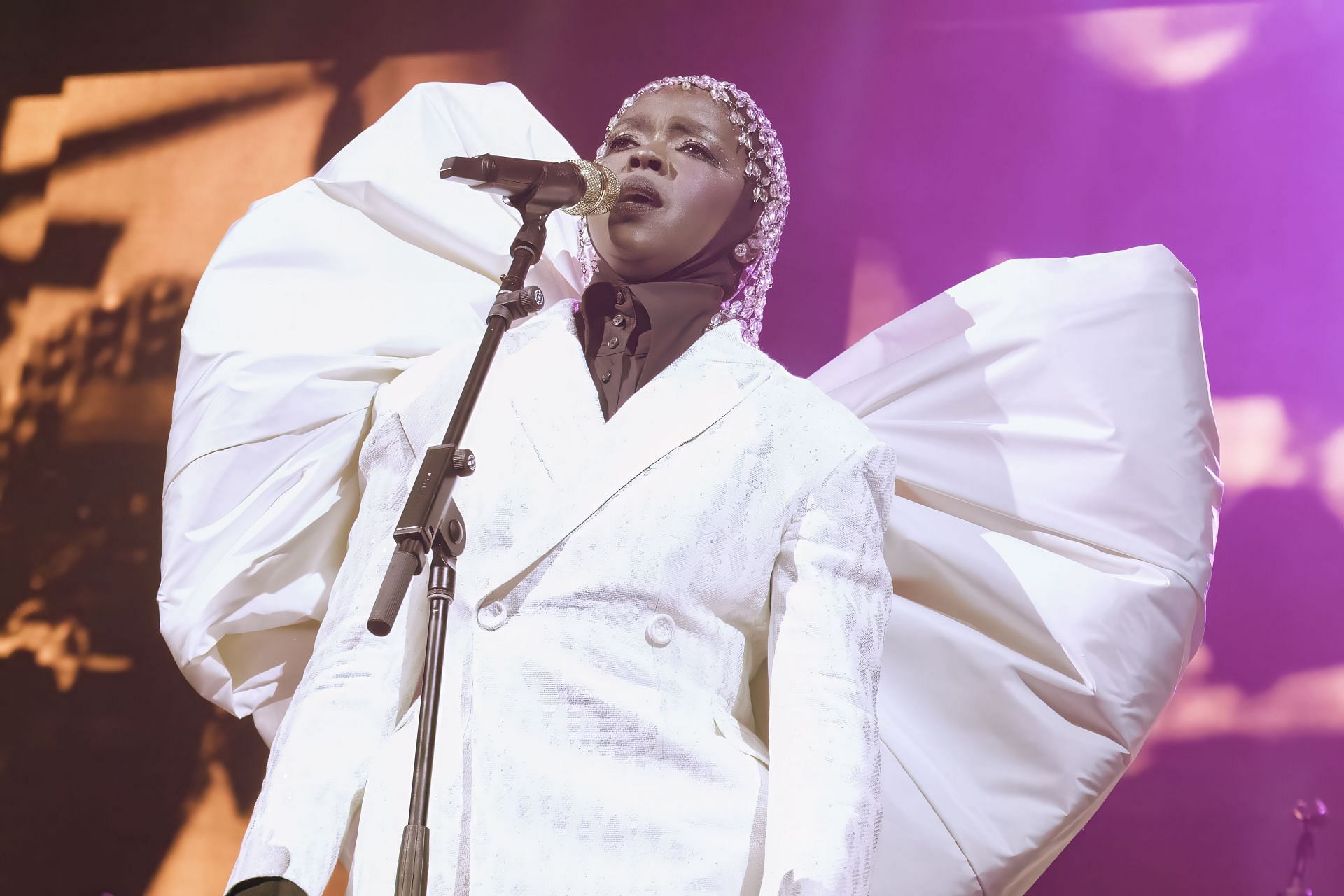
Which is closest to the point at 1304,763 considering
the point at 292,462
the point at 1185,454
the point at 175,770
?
the point at 1185,454

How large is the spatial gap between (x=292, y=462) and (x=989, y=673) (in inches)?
39.6

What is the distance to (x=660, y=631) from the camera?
1267 millimetres

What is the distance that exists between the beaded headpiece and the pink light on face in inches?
32.8

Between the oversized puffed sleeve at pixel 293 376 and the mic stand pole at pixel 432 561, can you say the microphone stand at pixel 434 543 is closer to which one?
the mic stand pole at pixel 432 561

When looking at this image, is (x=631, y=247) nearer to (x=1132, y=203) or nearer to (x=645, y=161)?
(x=645, y=161)

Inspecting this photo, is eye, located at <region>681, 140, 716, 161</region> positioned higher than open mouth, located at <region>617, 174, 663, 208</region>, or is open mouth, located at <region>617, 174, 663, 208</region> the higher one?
eye, located at <region>681, 140, 716, 161</region>

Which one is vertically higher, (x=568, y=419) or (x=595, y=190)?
(x=595, y=190)

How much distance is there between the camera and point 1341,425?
6.52ft

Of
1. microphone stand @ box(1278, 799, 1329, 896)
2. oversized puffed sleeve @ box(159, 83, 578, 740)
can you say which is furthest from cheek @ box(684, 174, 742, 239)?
microphone stand @ box(1278, 799, 1329, 896)

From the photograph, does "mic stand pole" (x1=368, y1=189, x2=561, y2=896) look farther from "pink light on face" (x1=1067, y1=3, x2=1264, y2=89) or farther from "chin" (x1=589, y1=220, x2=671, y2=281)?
"pink light on face" (x1=1067, y1=3, x2=1264, y2=89)

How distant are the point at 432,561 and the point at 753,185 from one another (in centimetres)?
88

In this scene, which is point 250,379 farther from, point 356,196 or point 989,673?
point 989,673

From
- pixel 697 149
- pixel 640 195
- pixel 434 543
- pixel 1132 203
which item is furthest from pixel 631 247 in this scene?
pixel 1132 203

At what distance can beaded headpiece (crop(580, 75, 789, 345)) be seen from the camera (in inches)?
65.3
